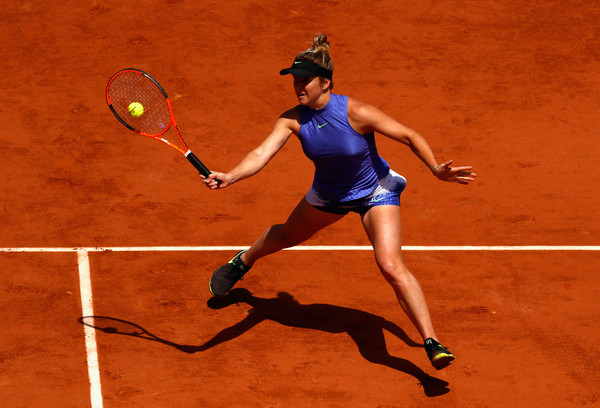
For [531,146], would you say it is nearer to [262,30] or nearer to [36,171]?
[262,30]

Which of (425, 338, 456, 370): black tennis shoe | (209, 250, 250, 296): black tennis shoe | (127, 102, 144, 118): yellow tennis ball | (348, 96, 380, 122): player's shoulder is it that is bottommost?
(425, 338, 456, 370): black tennis shoe

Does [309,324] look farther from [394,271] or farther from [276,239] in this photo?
[394,271]

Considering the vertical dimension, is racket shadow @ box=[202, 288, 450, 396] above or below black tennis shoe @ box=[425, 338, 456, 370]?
above

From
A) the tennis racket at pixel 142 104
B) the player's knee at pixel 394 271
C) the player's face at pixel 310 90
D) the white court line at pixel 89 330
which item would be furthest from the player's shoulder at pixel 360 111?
the white court line at pixel 89 330

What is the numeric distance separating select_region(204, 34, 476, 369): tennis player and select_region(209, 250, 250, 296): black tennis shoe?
1.00 meters

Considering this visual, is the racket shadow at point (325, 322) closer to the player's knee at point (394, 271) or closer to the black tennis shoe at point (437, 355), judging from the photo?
the black tennis shoe at point (437, 355)

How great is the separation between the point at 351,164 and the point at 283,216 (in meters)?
2.35

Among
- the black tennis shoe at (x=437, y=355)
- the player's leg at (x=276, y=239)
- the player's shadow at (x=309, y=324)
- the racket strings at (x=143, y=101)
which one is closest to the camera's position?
the black tennis shoe at (x=437, y=355)

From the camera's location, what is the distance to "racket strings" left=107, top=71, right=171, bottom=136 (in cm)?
798

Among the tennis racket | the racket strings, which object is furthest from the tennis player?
the racket strings

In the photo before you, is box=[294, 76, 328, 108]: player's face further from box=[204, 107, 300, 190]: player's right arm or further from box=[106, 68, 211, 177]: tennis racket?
box=[106, 68, 211, 177]: tennis racket

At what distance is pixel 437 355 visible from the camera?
6.72 meters

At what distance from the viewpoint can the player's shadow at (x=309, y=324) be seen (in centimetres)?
755

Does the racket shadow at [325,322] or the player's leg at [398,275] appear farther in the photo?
the racket shadow at [325,322]
